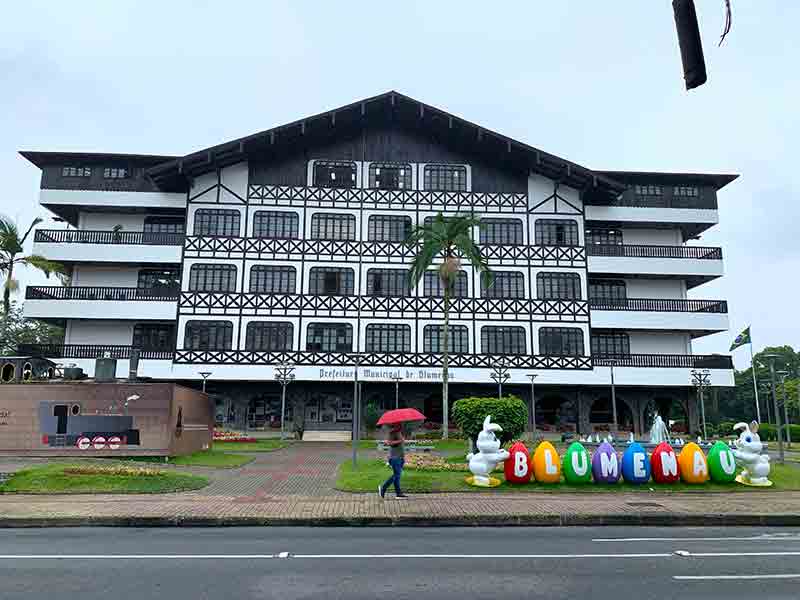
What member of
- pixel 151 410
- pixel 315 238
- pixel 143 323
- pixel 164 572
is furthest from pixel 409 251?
pixel 164 572

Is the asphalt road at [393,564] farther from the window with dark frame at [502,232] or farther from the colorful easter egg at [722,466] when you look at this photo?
the window with dark frame at [502,232]

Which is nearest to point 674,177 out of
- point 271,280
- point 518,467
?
point 271,280

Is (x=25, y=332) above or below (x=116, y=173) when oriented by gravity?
below

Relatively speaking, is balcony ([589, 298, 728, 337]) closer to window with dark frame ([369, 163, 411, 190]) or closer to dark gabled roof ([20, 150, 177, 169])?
window with dark frame ([369, 163, 411, 190])

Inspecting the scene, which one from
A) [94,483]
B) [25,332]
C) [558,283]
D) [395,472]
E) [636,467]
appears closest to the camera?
[395,472]

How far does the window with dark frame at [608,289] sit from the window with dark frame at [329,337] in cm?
1696

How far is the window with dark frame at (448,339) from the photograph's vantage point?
39.9 metres

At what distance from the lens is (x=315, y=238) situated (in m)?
40.8

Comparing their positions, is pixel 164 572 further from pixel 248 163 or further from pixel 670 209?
pixel 670 209

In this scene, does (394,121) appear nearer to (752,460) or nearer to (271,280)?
(271,280)

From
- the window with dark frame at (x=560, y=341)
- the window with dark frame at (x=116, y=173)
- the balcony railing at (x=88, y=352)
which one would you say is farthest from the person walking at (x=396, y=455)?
the window with dark frame at (x=116, y=173)

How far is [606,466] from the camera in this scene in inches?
655

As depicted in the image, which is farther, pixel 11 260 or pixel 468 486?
pixel 11 260

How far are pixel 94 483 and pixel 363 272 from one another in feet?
84.6
